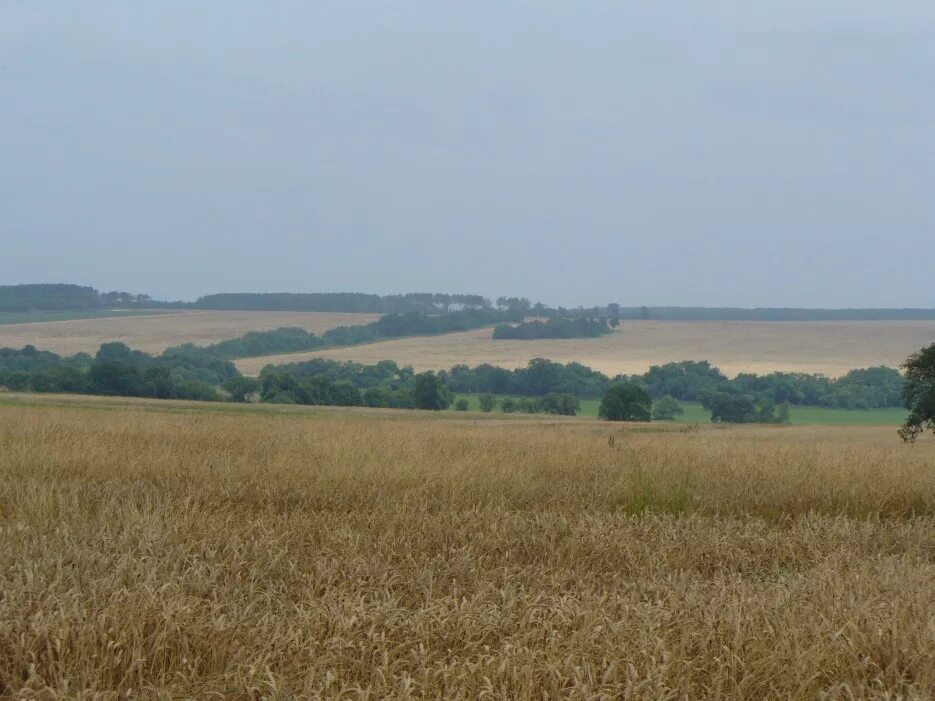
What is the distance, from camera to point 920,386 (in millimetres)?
32406

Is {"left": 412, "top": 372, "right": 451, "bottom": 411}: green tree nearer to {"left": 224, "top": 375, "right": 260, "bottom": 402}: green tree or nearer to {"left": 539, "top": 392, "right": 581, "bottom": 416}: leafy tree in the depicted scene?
{"left": 539, "top": 392, "right": 581, "bottom": 416}: leafy tree

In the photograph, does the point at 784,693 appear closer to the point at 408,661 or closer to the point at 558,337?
the point at 408,661

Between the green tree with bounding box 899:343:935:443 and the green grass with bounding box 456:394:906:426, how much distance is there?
37.5 meters

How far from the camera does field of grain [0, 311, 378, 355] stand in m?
119

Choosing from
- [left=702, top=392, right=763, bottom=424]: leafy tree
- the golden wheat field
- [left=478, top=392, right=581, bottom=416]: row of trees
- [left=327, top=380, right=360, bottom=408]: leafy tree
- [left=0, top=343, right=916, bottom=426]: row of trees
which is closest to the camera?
the golden wheat field

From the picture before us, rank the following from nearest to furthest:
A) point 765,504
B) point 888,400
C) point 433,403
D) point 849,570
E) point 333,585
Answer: point 333,585, point 849,570, point 765,504, point 433,403, point 888,400

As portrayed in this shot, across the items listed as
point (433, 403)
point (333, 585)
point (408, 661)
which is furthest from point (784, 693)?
point (433, 403)

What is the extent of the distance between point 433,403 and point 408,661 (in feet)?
265

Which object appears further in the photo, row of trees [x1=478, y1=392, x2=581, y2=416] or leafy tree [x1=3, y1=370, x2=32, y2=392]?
row of trees [x1=478, y1=392, x2=581, y2=416]

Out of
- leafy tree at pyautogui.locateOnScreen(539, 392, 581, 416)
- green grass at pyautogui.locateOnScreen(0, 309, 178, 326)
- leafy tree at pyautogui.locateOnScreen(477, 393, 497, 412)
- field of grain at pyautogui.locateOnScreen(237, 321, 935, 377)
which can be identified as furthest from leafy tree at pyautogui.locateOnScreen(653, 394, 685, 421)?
green grass at pyautogui.locateOnScreen(0, 309, 178, 326)

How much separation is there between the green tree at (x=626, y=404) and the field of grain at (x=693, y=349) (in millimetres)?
30475

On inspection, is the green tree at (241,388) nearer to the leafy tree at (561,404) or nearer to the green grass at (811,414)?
the green grass at (811,414)

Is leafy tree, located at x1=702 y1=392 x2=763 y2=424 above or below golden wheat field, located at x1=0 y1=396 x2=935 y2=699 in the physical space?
below

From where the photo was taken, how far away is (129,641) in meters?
3.14
